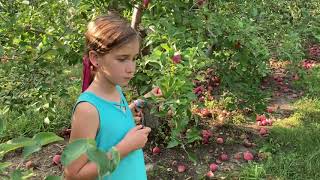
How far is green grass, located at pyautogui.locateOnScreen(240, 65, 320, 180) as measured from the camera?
3.41 m

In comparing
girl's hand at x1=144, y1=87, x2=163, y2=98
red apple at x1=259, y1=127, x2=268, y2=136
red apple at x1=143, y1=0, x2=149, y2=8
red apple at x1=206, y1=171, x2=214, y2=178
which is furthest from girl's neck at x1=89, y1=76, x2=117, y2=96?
red apple at x1=259, y1=127, x2=268, y2=136

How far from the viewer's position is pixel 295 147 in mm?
3857

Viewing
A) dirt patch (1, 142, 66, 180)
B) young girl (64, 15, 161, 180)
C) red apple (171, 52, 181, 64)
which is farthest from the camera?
dirt patch (1, 142, 66, 180)

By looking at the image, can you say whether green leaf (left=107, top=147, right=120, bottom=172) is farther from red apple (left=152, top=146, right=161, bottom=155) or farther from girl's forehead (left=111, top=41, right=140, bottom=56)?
red apple (left=152, top=146, right=161, bottom=155)

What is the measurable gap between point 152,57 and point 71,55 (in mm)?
1105

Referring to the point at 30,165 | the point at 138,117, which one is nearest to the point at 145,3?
the point at 138,117

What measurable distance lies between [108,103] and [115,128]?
9 centimetres

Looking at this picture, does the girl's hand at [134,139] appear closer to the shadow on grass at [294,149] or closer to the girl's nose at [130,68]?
the girl's nose at [130,68]

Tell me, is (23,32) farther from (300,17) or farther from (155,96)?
(300,17)

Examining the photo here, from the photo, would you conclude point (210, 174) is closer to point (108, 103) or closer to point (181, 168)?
point (181, 168)

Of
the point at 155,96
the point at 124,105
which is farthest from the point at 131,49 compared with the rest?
the point at 155,96

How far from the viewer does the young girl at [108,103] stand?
4.81 ft

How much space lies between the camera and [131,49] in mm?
1546

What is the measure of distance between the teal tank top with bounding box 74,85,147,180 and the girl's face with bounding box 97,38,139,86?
0.31ft
